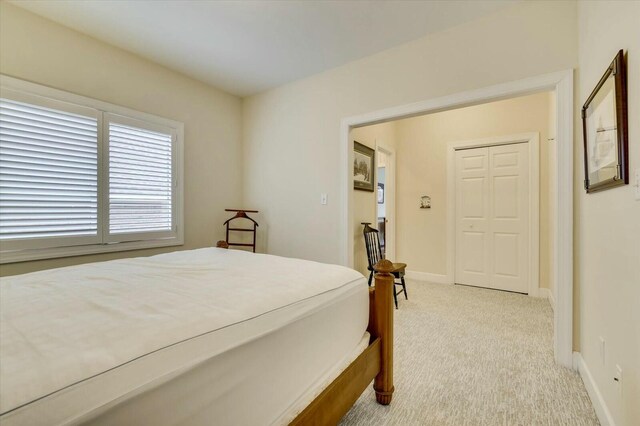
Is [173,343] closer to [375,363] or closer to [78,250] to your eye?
[375,363]

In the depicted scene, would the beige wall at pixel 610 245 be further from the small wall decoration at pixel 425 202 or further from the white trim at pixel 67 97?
the white trim at pixel 67 97

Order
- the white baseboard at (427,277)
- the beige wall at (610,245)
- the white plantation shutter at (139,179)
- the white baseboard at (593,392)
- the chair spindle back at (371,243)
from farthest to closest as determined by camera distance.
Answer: the white baseboard at (427,277) < the chair spindle back at (371,243) < the white plantation shutter at (139,179) < the white baseboard at (593,392) < the beige wall at (610,245)

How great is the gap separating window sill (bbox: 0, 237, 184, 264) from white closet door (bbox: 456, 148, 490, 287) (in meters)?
3.76

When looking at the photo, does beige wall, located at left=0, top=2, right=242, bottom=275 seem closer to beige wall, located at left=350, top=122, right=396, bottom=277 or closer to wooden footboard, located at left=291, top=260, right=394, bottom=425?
beige wall, located at left=350, top=122, right=396, bottom=277

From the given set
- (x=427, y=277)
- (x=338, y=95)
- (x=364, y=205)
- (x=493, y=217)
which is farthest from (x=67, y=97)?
(x=493, y=217)

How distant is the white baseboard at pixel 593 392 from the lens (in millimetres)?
1390

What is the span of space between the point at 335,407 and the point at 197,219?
2.83 meters

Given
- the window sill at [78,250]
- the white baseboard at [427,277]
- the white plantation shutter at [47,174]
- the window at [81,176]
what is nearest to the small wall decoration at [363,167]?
the white baseboard at [427,277]

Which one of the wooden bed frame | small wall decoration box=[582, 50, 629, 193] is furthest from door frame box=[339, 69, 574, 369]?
the wooden bed frame

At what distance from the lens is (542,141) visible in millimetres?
3576

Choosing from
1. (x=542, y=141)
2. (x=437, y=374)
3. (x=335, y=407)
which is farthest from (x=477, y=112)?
(x=335, y=407)

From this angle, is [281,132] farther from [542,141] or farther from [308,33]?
[542,141]

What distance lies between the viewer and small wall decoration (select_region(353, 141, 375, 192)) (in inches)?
141

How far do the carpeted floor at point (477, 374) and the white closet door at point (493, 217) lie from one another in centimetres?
75
